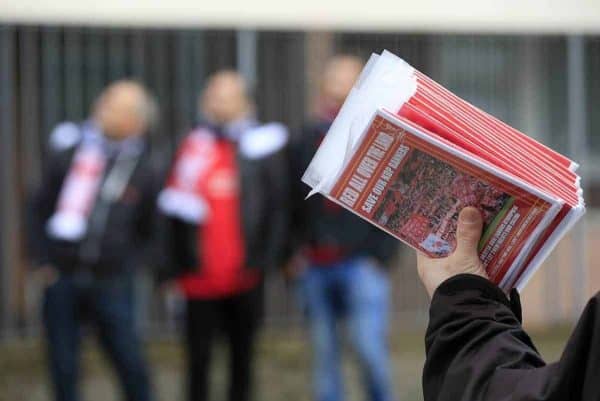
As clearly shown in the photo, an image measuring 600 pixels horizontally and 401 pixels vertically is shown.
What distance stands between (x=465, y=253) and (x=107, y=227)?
3.60 m

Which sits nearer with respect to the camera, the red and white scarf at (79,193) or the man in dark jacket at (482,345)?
the man in dark jacket at (482,345)

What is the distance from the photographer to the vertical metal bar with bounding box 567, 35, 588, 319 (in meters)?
8.73

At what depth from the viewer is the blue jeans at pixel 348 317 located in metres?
5.73

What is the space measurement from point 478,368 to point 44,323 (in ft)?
12.8

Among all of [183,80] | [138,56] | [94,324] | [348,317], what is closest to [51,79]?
[138,56]

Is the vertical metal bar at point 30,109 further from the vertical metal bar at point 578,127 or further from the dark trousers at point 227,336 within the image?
the vertical metal bar at point 578,127

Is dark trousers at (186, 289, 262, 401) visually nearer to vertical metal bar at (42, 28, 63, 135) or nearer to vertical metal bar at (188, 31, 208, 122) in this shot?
vertical metal bar at (188, 31, 208, 122)

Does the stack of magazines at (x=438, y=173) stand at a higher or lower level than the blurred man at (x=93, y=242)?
higher

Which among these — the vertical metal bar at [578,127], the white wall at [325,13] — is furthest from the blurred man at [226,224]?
the vertical metal bar at [578,127]

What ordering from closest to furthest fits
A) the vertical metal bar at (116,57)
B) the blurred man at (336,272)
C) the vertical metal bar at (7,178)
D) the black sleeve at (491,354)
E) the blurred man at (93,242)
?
1. the black sleeve at (491,354)
2. the blurred man at (93,242)
3. the blurred man at (336,272)
4. the vertical metal bar at (7,178)
5. the vertical metal bar at (116,57)

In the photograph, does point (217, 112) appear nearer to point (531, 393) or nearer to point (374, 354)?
point (374, 354)

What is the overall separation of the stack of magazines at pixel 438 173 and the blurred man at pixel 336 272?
139 inches

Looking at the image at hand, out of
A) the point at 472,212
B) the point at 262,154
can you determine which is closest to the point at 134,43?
the point at 262,154

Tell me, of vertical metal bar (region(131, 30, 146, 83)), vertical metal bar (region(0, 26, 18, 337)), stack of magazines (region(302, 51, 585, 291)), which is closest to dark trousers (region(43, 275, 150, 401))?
vertical metal bar (region(0, 26, 18, 337))
